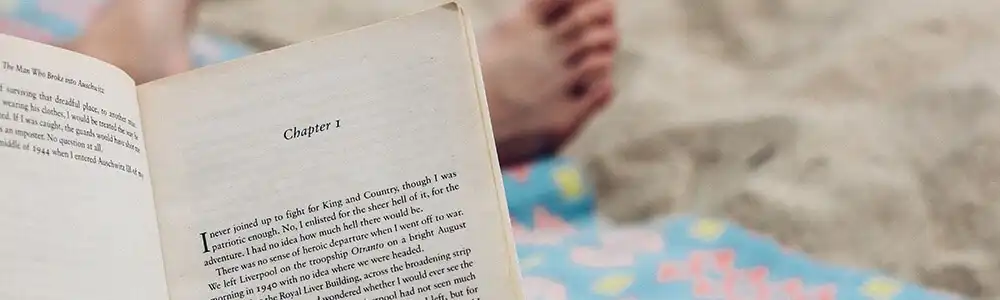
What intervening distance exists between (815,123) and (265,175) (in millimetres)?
384

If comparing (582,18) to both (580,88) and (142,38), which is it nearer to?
(580,88)

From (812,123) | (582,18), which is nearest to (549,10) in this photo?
(582,18)

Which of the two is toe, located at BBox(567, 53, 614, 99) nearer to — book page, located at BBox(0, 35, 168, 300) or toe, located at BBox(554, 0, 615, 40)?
toe, located at BBox(554, 0, 615, 40)

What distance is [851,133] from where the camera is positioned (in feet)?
2.26

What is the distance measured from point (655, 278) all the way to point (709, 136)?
0.13 m

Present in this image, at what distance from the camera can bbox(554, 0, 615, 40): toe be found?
76cm

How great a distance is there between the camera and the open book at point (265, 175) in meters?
0.43

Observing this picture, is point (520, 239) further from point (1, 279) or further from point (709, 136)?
point (1, 279)

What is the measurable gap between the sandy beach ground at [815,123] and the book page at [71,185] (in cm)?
33

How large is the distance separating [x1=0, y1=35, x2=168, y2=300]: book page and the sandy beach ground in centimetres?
33

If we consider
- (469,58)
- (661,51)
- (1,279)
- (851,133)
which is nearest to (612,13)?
(661,51)

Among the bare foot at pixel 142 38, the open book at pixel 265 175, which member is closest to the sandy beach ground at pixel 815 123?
the bare foot at pixel 142 38

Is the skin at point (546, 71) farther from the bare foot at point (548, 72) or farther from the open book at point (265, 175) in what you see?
the open book at point (265, 175)

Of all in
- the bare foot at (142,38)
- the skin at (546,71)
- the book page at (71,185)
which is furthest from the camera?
the skin at (546,71)
